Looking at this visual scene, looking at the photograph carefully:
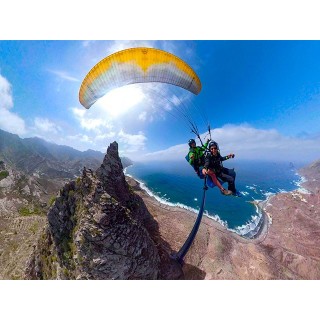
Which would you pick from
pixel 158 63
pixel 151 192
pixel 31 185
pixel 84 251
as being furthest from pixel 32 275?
pixel 151 192

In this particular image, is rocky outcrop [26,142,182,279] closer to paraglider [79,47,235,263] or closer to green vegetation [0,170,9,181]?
paraglider [79,47,235,263]

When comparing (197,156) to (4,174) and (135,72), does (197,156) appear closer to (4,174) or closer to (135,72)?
(135,72)

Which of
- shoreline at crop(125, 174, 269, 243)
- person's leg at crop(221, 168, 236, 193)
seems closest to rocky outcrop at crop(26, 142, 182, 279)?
person's leg at crop(221, 168, 236, 193)

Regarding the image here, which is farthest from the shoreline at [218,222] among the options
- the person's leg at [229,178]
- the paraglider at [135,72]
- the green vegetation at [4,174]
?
the green vegetation at [4,174]

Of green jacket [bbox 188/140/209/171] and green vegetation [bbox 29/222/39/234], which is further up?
green jacket [bbox 188/140/209/171]

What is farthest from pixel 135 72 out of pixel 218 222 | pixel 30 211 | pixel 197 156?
pixel 218 222

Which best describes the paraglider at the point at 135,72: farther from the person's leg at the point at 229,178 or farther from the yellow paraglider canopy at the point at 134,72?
the person's leg at the point at 229,178
